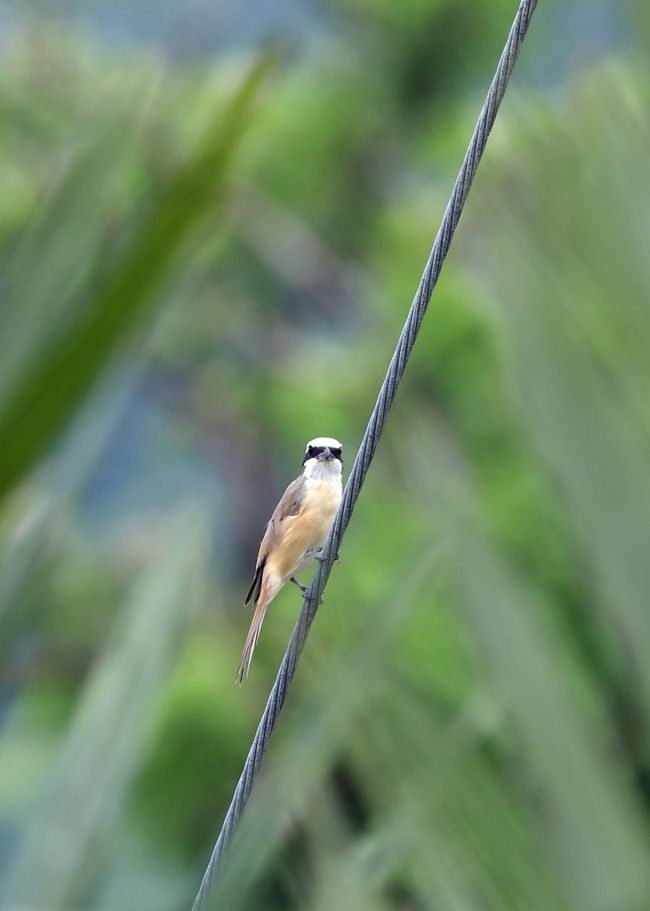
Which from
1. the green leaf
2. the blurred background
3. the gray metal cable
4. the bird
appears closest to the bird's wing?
the bird

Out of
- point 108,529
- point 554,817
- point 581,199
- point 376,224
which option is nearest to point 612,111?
point 581,199

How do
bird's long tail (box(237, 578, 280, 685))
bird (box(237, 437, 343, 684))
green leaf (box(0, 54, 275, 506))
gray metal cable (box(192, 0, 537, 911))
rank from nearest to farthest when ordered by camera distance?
green leaf (box(0, 54, 275, 506))
gray metal cable (box(192, 0, 537, 911))
bird's long tail (box(237, 578, 280, 685))
bird (box(237, 437, 343, 684))

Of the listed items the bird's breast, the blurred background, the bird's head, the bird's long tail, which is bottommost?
the blurred background

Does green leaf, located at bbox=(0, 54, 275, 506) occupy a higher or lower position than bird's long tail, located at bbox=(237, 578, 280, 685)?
lower

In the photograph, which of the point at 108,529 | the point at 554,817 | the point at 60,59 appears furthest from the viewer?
the point at 60,59

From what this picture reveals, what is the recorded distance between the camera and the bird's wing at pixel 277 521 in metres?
2.81

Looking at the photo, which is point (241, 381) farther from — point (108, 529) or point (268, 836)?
point (268, 836)

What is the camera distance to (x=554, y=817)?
2.10 ft

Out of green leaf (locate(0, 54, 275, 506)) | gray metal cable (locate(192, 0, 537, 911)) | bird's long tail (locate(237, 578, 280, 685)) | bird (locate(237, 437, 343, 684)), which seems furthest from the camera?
bird (locate(237, 437, 343, 684))

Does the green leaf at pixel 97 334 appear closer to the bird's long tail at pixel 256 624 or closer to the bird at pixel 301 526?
the bird's long tail at pixel 256 624

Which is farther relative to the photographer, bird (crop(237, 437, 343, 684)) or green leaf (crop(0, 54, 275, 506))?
bird (crop(237, 437, 343, 684))

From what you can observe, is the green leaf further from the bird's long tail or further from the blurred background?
the bird's long tail

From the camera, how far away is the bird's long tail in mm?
2592

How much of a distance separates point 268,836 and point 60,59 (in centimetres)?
1260
